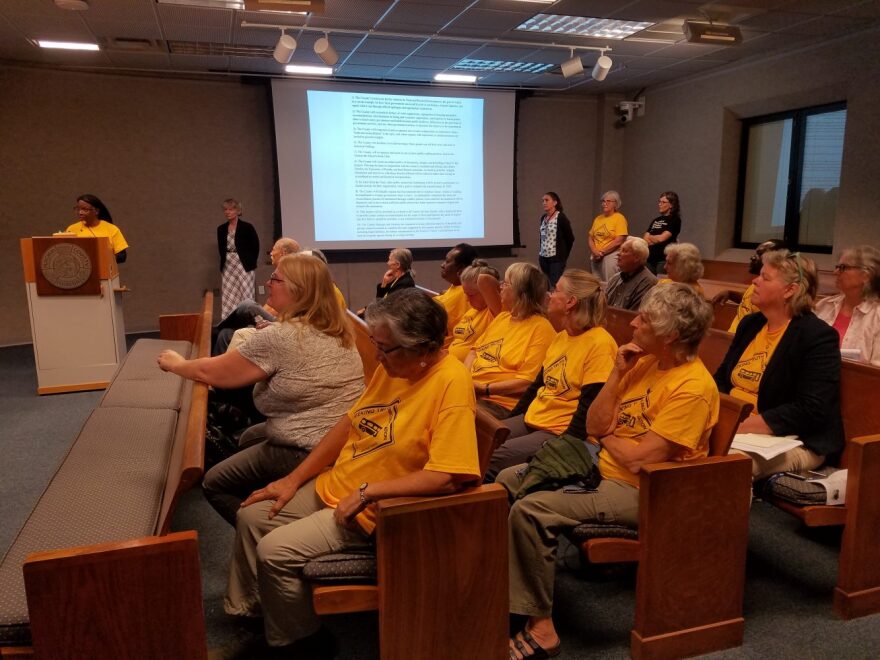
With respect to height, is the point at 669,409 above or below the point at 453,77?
below

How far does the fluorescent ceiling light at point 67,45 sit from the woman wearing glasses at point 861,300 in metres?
6.20

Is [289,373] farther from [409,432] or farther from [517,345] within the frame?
[517,345]

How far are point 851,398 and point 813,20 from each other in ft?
13.8

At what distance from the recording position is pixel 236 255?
6.57 meters

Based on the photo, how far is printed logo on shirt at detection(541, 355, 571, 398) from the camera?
7.82ft

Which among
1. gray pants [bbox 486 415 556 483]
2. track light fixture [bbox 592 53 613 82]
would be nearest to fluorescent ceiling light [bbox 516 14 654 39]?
track light fixture [bbox 592 53 613 82]

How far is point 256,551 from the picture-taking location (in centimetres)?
173

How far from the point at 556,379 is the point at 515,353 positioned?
49cm

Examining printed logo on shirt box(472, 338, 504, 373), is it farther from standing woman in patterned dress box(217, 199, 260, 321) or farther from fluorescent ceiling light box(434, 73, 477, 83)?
fluorescent ceiling light box(434, 73, 477, 83)

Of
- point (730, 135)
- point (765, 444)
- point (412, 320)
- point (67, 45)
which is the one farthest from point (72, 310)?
point (730, 135)

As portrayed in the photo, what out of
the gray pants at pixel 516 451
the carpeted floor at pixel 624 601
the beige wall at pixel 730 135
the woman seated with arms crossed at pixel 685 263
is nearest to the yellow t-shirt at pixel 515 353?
the gray pants at pixel 516 451

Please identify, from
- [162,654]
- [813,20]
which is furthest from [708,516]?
[813,20]

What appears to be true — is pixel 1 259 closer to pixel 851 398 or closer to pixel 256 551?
pixel 256 551

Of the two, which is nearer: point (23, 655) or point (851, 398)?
point (23, 655)
